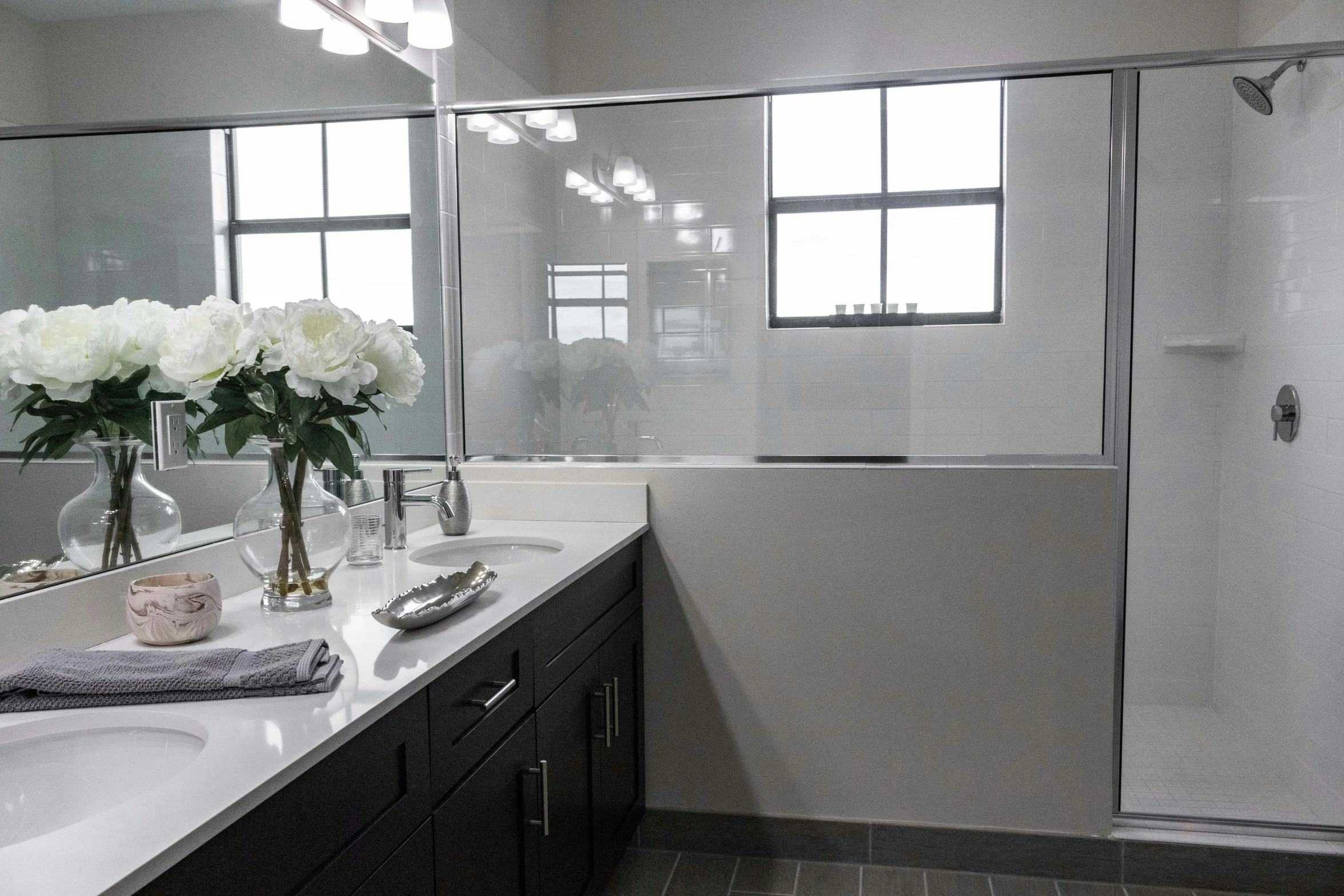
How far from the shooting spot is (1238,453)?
2416 millimetres

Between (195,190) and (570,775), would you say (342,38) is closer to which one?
(195,190)

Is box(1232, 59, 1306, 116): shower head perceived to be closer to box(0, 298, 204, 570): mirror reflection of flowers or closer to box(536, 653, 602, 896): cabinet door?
box(536, 653, 602, 896): cabinet door

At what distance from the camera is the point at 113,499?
58.9 inches

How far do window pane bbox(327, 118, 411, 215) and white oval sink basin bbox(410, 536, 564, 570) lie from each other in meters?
0.80

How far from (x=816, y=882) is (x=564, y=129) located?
2.02m

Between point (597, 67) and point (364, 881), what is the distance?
3387mm

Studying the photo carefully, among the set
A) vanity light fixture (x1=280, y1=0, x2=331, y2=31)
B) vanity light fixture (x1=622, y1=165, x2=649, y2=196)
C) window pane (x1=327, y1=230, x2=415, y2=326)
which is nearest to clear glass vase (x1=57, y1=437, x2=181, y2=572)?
window pane (x1=327, y1=230, x2=415, y2=326)

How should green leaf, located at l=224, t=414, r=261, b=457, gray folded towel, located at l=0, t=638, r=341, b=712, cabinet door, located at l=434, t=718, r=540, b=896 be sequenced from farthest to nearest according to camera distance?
green leaf, located at l=224, t=414, r=261, b=457
cabinet door, located at l=434, t=718, r=540, b=896
gray folded towel, located at l=0, t=638, r=341, b=712

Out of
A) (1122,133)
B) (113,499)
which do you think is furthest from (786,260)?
(113,499)

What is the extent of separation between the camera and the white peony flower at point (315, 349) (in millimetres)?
1473

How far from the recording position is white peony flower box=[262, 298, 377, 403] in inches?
58.0

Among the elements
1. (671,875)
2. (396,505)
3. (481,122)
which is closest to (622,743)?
(671,875)

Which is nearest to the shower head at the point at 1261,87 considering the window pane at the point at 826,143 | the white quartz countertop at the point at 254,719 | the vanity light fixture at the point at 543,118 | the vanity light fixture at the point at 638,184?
the window pane at the point at 826,143

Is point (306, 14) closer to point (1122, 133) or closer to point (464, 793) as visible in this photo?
point (464, 793)
